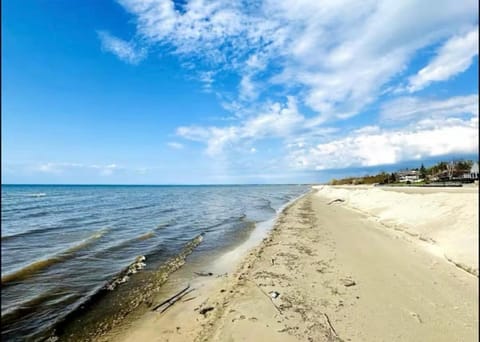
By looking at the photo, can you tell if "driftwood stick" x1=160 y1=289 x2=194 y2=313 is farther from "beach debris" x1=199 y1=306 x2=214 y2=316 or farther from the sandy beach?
"beach debris" x1=199 y1=306 x2=214 y2=316

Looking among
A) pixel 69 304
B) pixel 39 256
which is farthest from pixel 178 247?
pixel 69 304

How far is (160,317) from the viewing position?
7.44m

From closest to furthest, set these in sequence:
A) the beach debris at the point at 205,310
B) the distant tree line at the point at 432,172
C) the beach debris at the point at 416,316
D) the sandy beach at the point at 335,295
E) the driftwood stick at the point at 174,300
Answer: the sandy beach at the point at 335,295 → the beach debris at the point at 416,316 → the beach debris at the point at 205,310 → the driftwood stick at the point at 174,300 → the distant tree line at the point at 432,172

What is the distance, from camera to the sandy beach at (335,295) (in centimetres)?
629

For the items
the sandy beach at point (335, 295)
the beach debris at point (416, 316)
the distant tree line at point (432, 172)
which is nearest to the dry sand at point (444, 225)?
the sandy beach at point (335, 295)

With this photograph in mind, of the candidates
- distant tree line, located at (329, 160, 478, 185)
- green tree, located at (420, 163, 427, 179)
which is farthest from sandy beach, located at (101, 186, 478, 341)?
green tree, located at (420, 163, 427, 179)

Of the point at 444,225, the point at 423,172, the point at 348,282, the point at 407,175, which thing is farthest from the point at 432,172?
the point at 348,282

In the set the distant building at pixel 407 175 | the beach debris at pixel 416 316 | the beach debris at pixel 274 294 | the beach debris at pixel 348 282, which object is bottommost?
the beach debris at pixel 274 294

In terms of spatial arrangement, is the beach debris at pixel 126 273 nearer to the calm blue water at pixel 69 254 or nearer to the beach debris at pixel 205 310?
the calm blue water at pixel 69 254

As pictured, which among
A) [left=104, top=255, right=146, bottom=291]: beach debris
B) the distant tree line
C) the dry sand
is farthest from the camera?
the distant tree line

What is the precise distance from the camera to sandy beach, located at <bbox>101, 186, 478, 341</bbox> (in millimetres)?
6285

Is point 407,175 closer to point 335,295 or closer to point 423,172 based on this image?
point 423,172

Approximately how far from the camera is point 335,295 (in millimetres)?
7965

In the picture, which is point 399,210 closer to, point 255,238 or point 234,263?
point 255,238
